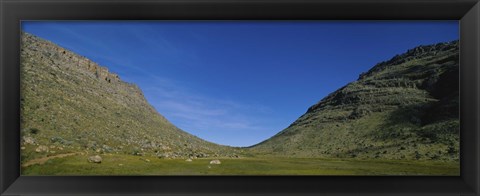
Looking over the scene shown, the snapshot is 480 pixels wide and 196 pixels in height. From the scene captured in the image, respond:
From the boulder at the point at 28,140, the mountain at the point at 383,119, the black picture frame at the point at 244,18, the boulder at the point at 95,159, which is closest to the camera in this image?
the black picture frame at the point at 244,18

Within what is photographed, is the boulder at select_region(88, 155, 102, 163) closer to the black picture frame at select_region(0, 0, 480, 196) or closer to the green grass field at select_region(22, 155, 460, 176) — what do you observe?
the green grass field at select_region(22, 155, 460, 176)

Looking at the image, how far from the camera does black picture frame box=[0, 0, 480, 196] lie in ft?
10.7

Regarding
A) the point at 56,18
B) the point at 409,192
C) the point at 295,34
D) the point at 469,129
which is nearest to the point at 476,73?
the point at 469,129

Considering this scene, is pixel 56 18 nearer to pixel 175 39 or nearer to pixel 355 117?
pixel 175 39

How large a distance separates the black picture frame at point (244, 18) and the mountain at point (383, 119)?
2.84 meters

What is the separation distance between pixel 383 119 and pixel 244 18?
18.2m

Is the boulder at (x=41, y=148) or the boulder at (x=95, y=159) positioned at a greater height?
the boulder at (x=41, y=148)

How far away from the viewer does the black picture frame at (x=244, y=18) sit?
327cm

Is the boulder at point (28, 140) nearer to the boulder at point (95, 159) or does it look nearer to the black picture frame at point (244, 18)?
the black picture frame at point (244, 18)

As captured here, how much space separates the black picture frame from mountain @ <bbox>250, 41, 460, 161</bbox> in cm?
284

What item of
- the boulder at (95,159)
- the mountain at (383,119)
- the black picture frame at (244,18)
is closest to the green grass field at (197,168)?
the boulder at (95,159)

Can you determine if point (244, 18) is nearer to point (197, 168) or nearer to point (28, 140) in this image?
point (197, 168)

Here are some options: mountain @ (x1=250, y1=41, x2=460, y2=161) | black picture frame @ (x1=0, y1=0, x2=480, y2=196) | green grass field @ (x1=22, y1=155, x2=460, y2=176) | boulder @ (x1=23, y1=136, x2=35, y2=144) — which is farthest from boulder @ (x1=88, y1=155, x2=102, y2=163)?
mountain @ (x1=250, y1=41, x2=460, y2=161)

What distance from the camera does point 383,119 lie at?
19406mm
